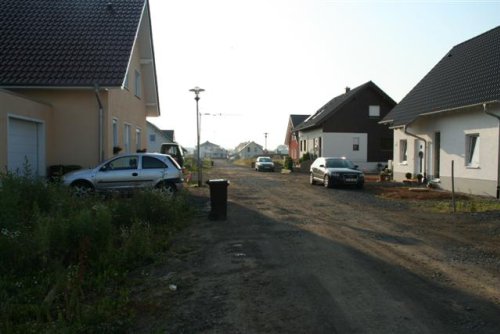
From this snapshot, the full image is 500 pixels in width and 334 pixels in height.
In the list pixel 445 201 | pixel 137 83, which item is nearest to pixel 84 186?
pixel 137 83

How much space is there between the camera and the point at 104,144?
17797 mm

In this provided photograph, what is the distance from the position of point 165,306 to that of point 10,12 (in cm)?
1959

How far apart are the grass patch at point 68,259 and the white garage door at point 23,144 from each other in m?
5.00

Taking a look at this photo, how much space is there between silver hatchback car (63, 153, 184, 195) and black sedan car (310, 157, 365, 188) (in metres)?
9.39

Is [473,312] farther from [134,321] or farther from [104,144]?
[104,144]

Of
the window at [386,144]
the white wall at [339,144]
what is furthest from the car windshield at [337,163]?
the window at [386,144]

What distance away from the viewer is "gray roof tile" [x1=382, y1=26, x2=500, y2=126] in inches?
Answer: 744

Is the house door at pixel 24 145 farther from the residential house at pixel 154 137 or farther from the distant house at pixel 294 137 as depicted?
the residential house at pixel 154 137

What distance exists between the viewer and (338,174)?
74.3 feet

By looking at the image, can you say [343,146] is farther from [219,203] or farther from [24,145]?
[219,203]

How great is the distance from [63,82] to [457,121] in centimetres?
1548

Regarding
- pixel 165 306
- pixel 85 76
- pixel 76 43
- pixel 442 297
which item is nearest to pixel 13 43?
pixel 76 43

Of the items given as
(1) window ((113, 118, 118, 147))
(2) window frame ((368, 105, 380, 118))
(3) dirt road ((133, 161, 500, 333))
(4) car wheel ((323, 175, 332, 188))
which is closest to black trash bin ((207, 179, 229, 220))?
(3) dirt road ((133, 161, 500, 333))

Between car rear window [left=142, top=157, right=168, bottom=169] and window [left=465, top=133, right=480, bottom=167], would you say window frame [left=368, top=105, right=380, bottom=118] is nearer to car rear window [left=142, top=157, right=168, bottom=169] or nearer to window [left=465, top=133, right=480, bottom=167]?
window [left=465, top=133, right=480, bottom=167]
